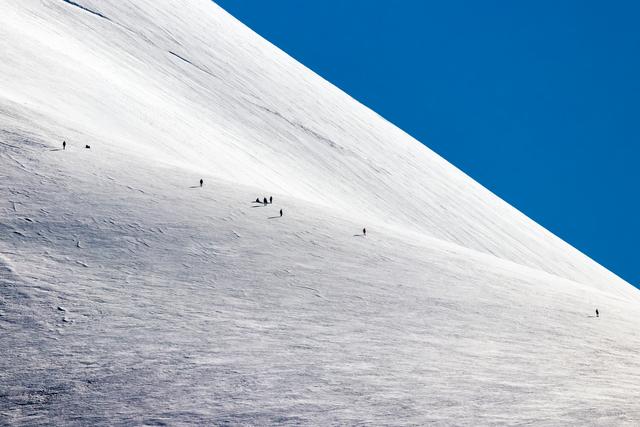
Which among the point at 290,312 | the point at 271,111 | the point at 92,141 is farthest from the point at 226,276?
the point at 271,111

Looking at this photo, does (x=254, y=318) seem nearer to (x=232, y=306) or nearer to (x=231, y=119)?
(x=232, y=306)

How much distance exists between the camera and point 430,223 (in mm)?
32250

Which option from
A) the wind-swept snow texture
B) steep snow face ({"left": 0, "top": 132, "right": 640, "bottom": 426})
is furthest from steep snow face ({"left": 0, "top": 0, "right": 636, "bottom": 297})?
steep snow face ({"left": 0, "top": 132, "right": 640, "bottom": 426})

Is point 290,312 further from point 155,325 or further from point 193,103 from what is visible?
point 193,103

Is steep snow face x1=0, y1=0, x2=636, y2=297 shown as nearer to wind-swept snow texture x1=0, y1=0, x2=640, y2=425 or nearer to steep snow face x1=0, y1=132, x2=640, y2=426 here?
wind-swept snow texture x1=0, y1=0, x2=640, y2=425

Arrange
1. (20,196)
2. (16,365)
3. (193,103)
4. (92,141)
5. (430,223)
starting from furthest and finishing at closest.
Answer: (193,103) → (430,223) → (92,141) → (20,196) → (16,365)

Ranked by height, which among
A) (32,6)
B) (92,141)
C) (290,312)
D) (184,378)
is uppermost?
(32,6)

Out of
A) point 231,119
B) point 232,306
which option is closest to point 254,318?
point 232,306

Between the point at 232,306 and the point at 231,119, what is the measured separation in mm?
21069

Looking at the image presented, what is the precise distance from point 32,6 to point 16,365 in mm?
28230

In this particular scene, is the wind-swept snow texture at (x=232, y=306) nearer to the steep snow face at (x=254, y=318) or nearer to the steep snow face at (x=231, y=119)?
the steep snow face at (x=254, y=318)

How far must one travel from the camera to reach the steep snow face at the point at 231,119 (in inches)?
1025

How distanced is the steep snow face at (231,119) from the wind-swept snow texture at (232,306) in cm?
26

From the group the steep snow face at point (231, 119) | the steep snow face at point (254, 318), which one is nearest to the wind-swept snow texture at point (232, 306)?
the steep snow face at point (254, 318)
